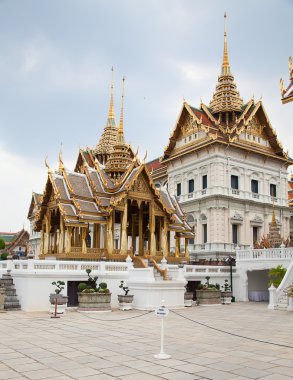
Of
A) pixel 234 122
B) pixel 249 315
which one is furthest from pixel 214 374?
pixel 234 122

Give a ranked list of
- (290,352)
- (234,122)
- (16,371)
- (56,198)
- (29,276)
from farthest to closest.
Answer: (234,122) → (56,198) → (29,276) → (290,352) → (16,371)

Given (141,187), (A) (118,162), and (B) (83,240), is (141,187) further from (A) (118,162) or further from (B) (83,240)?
(B) (83,240)

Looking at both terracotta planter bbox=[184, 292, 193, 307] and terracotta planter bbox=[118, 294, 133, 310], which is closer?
terracotta planter bbox=[118, 294, 133, 310]

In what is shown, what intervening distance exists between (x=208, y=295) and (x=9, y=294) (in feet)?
28.0

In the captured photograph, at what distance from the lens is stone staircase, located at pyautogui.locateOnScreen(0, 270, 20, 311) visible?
51.4ft

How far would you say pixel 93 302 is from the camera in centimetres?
1556

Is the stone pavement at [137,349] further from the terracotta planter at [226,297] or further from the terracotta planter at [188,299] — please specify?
the terracotta planter at [226,297]

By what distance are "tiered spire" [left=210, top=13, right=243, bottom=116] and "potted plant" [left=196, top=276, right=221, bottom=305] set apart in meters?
25.5

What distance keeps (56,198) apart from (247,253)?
10723 mm

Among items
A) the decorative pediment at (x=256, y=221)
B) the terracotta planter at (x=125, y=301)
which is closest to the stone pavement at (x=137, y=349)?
the terracotta planter at (x=125, y=301)

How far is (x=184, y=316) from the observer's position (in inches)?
572

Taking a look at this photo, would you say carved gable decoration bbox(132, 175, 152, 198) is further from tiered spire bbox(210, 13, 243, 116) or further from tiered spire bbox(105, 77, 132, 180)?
tiered spire bbox(210, 13, 243, 116)

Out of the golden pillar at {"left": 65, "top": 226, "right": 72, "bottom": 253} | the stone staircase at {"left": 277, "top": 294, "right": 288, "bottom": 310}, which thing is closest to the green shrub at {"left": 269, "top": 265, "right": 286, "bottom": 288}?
the stone staircase at {"left": 277, "top": 294, "right": 288, "bottom": 310}

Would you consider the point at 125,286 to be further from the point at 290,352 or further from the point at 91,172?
the point at 290,352
